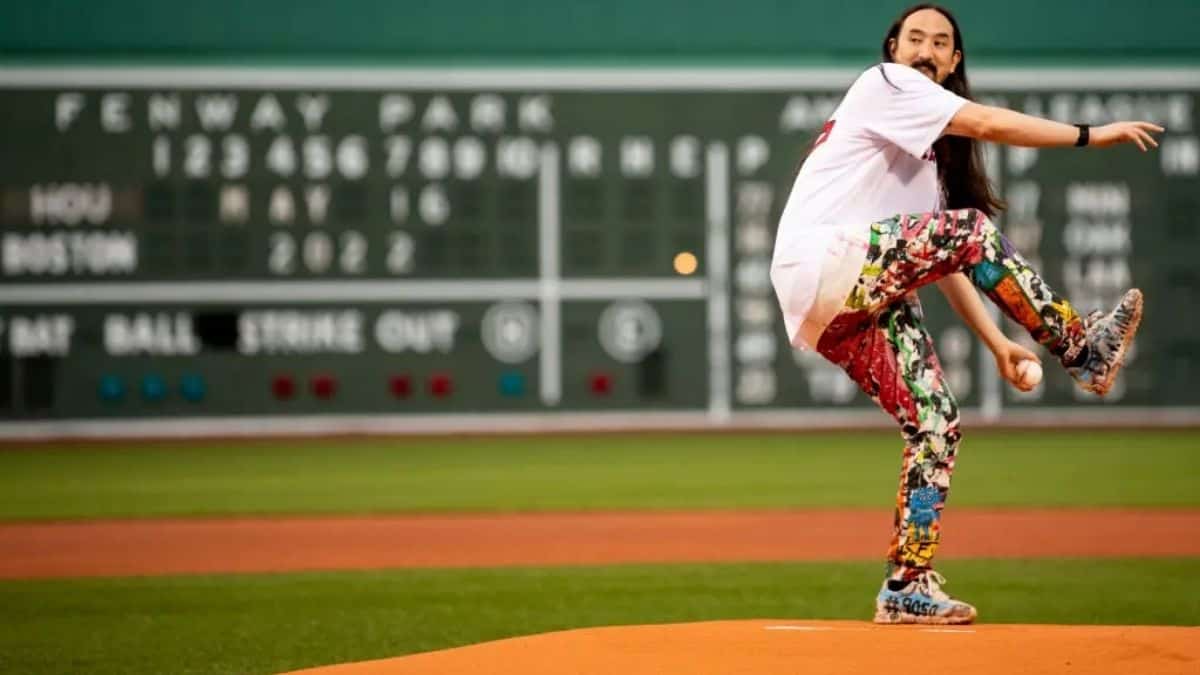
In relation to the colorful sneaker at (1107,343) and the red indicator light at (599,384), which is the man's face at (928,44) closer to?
the colorful sneaker at (1107,343)

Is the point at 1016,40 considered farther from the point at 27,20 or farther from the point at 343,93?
the point at 27,20

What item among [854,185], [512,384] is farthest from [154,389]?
[854,185]

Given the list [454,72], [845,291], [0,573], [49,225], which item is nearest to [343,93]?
[454,72]

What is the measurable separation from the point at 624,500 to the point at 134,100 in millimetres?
6180

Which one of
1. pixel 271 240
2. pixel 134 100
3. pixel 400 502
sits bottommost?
pixel 400 502

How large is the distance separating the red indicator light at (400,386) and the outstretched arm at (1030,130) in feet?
35.0

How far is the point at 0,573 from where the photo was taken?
7.47m

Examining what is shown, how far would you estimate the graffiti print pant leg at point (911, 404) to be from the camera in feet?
15.7

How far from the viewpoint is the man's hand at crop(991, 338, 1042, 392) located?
4.73 metres

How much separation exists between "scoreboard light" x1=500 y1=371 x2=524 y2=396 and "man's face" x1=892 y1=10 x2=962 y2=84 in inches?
406

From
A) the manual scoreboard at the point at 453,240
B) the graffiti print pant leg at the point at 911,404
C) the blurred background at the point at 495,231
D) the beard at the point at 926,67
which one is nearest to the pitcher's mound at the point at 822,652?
the graffiti print pant leg at the point at 911,404

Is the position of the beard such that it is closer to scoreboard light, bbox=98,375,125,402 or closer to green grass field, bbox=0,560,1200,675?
green grass field, bbox=0,560,1200,675

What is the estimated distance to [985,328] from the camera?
15.9 feet

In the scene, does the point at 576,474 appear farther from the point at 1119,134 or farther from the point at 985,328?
the point at 1119,134
